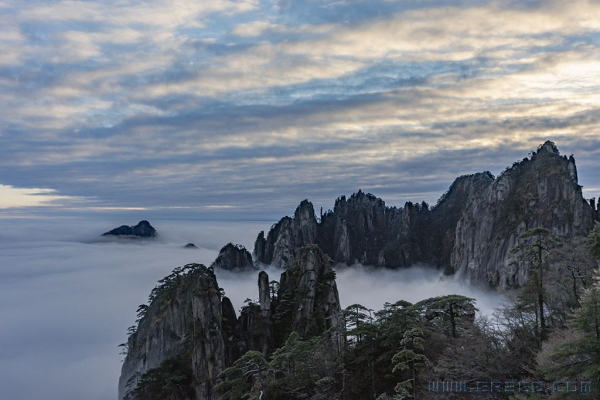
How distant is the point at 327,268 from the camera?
78.6m

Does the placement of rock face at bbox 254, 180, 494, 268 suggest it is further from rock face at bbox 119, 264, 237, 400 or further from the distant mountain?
rock face at bbox 119, 264, 237, 400

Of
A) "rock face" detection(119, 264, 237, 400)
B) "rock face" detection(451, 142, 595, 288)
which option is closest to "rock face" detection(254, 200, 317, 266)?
"rock face" detection(451, 142, 595, 288)

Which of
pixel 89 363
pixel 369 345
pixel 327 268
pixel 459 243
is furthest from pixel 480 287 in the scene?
pixel 89 363

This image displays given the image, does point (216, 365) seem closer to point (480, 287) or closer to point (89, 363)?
point (480, 287)

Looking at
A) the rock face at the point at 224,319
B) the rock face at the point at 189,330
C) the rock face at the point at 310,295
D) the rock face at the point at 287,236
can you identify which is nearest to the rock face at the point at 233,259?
the rock face at the point at 287,236

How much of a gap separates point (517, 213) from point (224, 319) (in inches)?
3464

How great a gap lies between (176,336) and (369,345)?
49.5m

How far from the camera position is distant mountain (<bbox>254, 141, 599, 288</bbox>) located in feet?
374

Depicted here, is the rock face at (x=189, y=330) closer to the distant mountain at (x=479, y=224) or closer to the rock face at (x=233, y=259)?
the distant mountain at (x=479, y=224)

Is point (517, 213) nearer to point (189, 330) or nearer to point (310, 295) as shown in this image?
point (310, 295)

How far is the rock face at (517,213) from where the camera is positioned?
112062 millimetres

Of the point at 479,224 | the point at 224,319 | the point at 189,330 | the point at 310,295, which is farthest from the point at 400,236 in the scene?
the point at 189,330

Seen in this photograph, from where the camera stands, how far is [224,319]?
7219cm

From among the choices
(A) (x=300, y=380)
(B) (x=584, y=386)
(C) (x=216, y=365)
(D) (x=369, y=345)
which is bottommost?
(C) (x=216, y=365)
